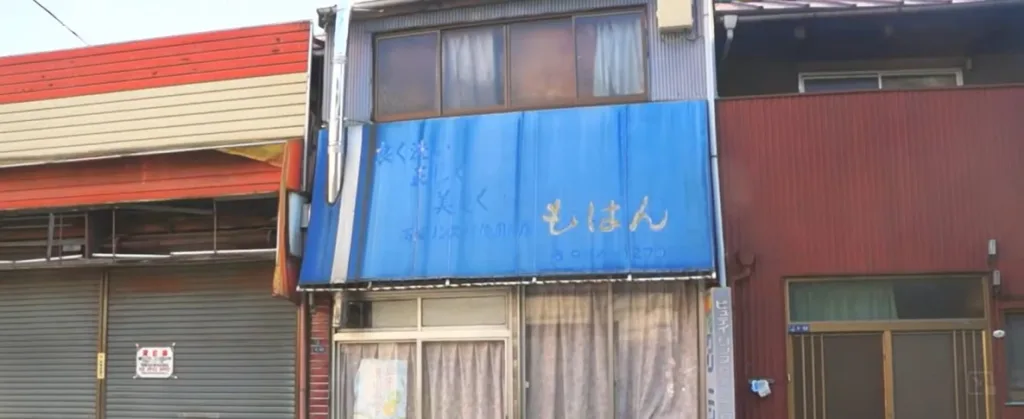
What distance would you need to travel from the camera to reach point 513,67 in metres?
11.2

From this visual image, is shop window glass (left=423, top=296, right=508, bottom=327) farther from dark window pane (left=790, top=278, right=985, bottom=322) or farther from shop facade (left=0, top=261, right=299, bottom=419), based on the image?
dark window pane (left=790, top=278, right=985, bottom=322)

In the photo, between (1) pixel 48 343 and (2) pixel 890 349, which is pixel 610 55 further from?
(1) pixel 48 343

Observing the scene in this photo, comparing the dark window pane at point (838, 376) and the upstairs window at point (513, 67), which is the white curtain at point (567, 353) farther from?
the upstairs window at point (513, 67)

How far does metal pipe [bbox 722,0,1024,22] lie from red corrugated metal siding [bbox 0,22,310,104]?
5.50 m

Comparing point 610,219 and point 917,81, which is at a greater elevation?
point 917,81

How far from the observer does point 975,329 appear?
9758 mm

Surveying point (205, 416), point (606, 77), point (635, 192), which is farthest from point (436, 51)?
point (205, 416)

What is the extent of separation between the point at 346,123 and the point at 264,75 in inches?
47.3

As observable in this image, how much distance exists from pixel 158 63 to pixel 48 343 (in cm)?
417

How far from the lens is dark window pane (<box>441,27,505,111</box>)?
11266mm

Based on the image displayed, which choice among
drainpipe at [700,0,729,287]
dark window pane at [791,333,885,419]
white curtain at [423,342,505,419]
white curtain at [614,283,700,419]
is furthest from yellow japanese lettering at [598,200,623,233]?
dark window pane at [791,333,885,419]

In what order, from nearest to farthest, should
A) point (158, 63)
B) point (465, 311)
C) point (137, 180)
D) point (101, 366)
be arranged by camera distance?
point (465, 311), point (137, 180), point (158, 63), point (101, 366)

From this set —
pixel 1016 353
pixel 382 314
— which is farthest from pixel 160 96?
pixel 1016 353


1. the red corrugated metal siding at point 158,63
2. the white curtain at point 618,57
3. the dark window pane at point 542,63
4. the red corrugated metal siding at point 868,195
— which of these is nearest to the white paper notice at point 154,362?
the red corrugated metal siding at point 158,63
